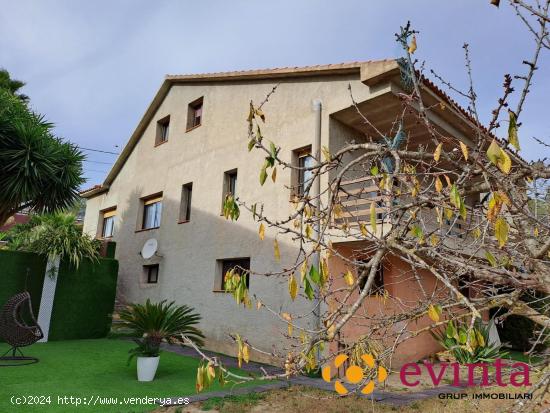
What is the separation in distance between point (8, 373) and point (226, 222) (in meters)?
6.55

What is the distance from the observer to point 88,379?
7.11 meters

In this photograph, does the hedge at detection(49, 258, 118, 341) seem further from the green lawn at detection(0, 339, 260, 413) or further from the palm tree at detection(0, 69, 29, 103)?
the palm tree at detection(0, 69, 29, 103)

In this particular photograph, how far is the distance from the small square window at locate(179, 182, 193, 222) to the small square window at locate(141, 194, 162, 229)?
1459mm

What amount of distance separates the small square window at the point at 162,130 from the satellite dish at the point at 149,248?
455 centimetres

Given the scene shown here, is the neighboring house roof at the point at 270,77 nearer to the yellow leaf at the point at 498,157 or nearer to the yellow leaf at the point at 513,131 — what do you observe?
the yellow leaf at the point at 513,131

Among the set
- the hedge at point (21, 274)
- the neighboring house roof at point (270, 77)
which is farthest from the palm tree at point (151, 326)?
the neighboring house roof at point (270, 77)

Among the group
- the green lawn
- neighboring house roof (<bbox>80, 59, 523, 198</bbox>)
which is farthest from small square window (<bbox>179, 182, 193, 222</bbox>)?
the green lawn

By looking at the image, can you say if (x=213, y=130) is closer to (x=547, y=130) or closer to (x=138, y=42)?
(x=138, y=42)

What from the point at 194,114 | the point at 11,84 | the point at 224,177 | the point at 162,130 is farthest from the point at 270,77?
the point at 11,84

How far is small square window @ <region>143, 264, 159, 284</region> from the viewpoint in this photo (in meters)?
14.5

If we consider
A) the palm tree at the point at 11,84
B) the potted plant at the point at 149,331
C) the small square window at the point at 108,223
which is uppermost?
the palm tree at the point at 11,84

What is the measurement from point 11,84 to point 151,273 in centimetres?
1090

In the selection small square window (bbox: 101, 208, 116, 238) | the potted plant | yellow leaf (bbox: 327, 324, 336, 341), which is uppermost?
small square window (bbox: 101, 208, 116, 238)

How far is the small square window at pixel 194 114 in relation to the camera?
14735mm
